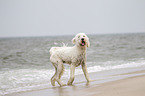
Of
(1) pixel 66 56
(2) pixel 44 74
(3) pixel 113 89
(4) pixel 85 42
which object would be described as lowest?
(2) pixel 44 74

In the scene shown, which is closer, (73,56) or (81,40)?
(81,40)

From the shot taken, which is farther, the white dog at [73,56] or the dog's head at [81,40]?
the white dog at [73,56]

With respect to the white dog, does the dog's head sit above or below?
above

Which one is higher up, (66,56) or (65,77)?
(66,56)

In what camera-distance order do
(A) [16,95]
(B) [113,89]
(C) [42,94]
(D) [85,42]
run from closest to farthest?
(B) [113,89] < (C) [42,94] < (A) [16,95] < (D) [85,42]

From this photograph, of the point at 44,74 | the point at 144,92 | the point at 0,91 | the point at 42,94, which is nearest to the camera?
the point at 144,92

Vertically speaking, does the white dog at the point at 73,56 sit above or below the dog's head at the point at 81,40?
below

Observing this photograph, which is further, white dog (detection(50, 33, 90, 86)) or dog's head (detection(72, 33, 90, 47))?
white dog (detection(50, 33, 90, 86))

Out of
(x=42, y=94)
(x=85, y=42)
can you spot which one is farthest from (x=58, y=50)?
(x=42, y=94)

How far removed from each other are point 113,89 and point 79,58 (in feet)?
7.47

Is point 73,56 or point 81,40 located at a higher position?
point 81,40

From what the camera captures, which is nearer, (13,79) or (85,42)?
(85,42)

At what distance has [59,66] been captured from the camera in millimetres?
7418

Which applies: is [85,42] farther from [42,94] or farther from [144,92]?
[144,92]
